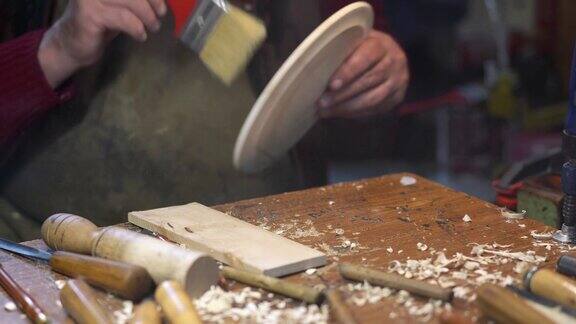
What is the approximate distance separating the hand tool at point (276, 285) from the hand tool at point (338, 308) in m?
0.02

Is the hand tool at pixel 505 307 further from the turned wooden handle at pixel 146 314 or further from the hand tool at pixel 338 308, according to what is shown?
the turned wooden handle at pixel 146 314

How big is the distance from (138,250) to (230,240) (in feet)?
0.56

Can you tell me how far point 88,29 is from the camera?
1.70 meters

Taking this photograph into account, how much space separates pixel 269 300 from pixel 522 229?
18.6 inches

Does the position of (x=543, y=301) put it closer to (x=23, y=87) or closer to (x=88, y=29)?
(x=88, y=29)

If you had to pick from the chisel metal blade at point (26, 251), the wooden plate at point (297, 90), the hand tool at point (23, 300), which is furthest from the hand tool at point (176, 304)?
the wooden plate at point (297, 90)

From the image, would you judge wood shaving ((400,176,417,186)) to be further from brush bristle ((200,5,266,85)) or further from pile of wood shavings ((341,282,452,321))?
pile of wood shavings ((341,282,452,321))

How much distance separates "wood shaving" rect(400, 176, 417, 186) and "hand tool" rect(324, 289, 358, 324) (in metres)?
0.55

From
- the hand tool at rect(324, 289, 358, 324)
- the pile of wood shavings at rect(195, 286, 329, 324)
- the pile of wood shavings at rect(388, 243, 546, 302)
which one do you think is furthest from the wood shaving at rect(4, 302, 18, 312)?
the pile of wood shavings at rect(388, 243, 546, 302)

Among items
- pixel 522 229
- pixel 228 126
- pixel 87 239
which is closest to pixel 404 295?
pixel 522 229

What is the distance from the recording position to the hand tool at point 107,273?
112 centimetres

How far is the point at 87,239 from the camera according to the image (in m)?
1.24

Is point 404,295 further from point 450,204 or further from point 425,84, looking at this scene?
point 425,84

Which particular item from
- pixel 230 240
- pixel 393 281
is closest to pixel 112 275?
pixel 230 240
